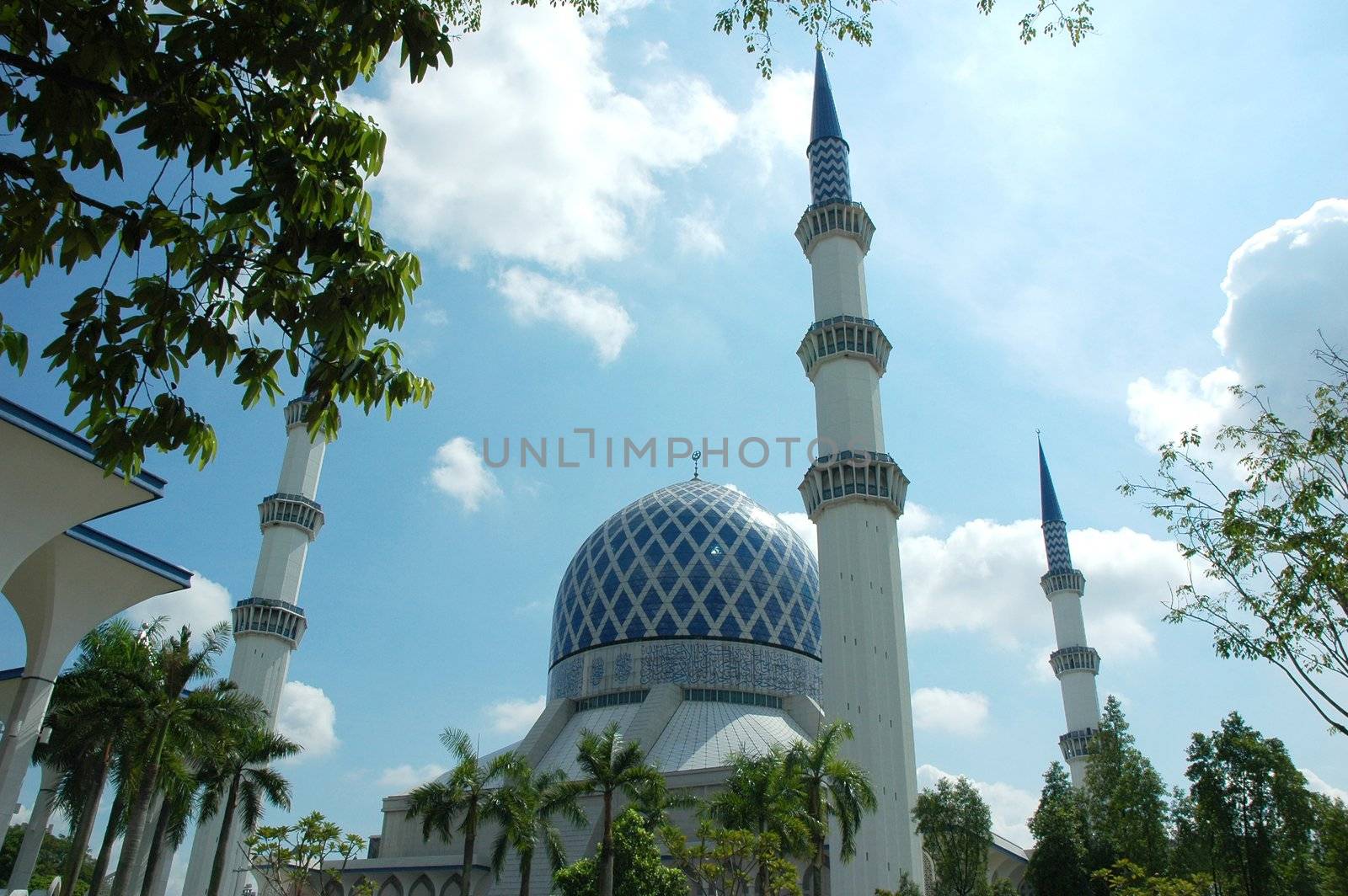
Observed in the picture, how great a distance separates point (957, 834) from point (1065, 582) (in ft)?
70.6

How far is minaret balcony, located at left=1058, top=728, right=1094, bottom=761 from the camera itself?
134 ft

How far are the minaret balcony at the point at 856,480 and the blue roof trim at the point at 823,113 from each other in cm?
1292

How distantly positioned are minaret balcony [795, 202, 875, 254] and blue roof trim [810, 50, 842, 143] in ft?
11.6

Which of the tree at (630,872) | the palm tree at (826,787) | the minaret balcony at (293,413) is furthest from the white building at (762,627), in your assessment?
the minaret balcony at (293,413)

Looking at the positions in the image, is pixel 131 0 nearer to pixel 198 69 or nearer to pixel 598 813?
pixel 198 69

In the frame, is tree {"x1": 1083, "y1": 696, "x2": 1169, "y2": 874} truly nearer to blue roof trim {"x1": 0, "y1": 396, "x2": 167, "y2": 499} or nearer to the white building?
the white building

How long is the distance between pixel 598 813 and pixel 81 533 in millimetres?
22028

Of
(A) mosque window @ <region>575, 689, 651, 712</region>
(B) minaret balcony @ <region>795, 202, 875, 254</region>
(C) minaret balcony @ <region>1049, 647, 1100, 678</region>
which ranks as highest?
(B) minaret balcony @ <region>795, 202, 875, 254</region>

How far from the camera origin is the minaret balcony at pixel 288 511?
38.4 meters

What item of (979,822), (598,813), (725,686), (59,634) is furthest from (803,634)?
(59,634)

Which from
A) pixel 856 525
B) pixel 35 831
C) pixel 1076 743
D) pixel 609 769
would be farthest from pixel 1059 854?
pixel 35 831

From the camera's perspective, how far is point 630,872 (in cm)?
2333

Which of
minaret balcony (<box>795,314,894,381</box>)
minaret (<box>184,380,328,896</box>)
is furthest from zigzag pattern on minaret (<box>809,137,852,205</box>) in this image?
minaret (<box>184,380,328,896</box>)

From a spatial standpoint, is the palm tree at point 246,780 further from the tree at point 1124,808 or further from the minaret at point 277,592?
the tree at point 1124,808
